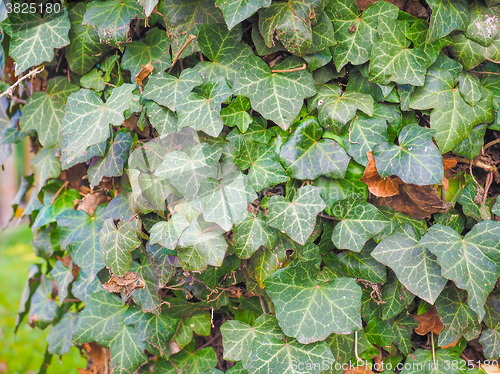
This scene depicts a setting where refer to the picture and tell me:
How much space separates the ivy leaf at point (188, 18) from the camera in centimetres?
114

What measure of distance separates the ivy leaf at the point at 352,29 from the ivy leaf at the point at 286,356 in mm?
819

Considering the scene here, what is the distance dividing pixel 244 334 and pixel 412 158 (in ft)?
2.38

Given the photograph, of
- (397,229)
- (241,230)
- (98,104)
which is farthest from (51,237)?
(397,229)

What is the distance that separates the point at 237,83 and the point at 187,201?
14.8 inches

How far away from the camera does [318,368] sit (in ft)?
3.56

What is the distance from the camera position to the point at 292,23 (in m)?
1.04

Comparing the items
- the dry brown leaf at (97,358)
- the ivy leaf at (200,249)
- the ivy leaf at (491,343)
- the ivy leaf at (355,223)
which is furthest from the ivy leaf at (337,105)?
the dry brown leaf at (97,358)

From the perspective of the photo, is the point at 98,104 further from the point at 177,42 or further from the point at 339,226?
the point at 339,226

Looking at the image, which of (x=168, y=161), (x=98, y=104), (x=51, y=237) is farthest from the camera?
(x=51, y=237)

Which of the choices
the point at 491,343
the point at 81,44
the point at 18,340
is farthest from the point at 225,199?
the point at 18,340

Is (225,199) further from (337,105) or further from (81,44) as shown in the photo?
(81,44)

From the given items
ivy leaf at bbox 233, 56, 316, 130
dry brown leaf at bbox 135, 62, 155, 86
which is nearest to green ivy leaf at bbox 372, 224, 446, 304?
ivy leaf at bbox 233, 56, 316, 130

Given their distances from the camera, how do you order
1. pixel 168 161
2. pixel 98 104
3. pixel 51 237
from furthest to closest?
pixel 51 237
pixel 98 104
pixel 168 161

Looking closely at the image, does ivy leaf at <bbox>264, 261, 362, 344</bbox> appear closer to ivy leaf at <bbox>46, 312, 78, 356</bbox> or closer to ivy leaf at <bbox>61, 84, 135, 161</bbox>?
ivy leaf at <bbox>61, 84, 135, 161</bbox>
